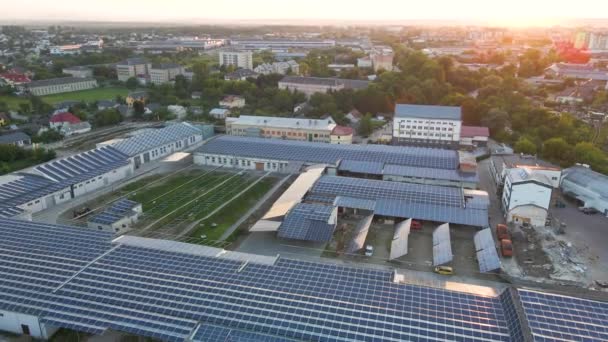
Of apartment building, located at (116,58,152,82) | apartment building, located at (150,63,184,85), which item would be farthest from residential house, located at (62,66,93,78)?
apartment building, located at (150,63,184,85)

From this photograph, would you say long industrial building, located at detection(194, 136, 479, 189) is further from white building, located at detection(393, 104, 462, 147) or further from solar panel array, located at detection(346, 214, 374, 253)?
solar panel array, located at detection(346, 214, 374, 253)

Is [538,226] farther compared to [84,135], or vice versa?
[84,135]

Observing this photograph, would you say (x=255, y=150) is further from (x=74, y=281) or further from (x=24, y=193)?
(x=74, y=281)

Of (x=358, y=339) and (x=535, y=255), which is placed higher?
(x=358, y=339)

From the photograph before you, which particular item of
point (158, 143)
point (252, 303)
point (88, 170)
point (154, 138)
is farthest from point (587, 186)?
point (88, 170)

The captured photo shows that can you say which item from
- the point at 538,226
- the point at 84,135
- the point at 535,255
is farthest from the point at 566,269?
the point at 84,135

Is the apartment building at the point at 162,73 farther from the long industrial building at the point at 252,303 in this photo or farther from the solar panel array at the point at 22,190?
the long industrial building at the point at 252,303

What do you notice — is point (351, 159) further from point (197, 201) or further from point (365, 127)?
point (197, 201)
